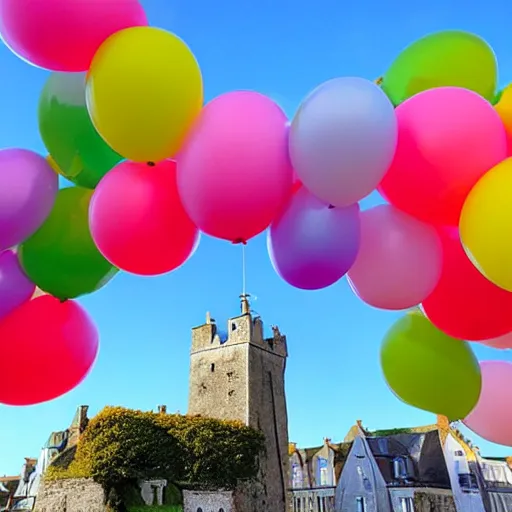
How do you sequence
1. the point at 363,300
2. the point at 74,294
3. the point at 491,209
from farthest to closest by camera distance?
1. the point at 74,294
2. the point at 363,300
3. the point at 491,209

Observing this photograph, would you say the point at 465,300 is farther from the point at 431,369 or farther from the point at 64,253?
the point at 64,253

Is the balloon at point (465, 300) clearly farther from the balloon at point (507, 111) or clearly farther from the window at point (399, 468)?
the window at point (399, 468)

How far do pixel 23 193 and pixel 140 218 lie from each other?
694 millimetres

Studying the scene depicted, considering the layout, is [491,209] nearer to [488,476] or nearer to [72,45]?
[72,45]

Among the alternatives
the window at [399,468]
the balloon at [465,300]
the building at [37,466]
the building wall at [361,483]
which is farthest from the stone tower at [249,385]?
the balloon at [465,300]

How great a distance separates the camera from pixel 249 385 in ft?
79.7

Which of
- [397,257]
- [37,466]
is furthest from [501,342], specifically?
[37,466]

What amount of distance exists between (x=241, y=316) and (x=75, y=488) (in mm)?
10465

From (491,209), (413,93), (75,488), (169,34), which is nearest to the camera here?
(491,209)

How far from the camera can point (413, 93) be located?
8.56ft

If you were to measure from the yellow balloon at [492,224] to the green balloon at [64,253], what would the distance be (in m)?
1.88

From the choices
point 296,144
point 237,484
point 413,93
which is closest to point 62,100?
point 296,144

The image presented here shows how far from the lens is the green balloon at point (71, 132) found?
279 cm

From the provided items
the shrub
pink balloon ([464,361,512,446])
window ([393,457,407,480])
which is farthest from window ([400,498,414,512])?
pink balloon ([464,361,512,446])
